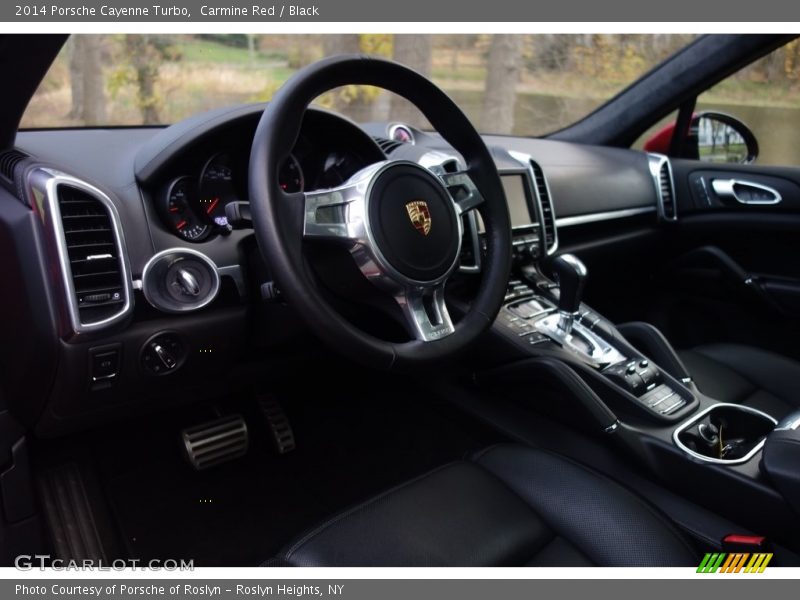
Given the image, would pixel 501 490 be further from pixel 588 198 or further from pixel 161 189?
pixel 588 198

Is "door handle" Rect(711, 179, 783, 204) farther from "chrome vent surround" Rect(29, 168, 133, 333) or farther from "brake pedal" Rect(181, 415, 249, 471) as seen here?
"chrome vent surround" Rect(29, 168, 133, 333)

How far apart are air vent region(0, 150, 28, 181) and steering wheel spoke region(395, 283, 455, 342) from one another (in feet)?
2.73

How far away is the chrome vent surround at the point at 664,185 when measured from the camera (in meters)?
2.88

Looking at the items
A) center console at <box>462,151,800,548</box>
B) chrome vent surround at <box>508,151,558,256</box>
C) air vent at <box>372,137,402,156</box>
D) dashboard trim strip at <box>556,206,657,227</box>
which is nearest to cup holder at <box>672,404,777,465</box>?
center console at <box>462,151,800,548</box>

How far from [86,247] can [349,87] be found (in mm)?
1028

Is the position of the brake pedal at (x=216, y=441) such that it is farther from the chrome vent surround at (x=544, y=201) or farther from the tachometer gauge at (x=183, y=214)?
the chrome vent surround at (x=544, y=201)

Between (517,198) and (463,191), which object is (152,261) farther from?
(517,198)

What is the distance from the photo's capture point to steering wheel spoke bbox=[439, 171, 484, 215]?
156 centimetres

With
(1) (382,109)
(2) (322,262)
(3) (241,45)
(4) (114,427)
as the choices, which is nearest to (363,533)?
(2) (322,262)

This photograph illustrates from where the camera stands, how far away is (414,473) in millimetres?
2146

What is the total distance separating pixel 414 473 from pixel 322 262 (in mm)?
956

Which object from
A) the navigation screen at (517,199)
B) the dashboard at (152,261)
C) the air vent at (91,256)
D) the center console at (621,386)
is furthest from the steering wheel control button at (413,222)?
the navigation screen at (517,199)

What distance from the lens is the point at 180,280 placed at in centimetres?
150

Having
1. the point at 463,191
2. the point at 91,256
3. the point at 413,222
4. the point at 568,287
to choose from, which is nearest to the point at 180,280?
the point at 91,256
